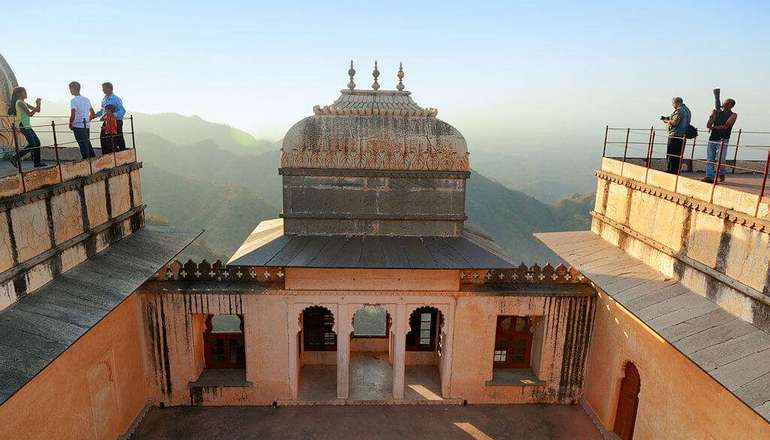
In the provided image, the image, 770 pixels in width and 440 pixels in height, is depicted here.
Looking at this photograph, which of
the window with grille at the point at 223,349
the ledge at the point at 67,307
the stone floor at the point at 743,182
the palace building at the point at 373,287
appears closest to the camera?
the ledge at the point at 67,307

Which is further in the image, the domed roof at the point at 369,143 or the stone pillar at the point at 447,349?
the stone pillar at the point at 447,349

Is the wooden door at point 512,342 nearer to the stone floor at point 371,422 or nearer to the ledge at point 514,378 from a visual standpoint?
the ledge at point 514,378

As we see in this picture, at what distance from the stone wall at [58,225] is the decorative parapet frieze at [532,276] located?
10.9m

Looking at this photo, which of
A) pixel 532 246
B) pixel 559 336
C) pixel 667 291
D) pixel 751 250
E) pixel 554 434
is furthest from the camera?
pixel 532 246

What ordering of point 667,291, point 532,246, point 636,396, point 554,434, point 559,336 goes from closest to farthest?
point 667,291, point 636,396, point 554,434, point 559,336, point 532,246

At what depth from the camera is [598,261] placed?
1370 cm

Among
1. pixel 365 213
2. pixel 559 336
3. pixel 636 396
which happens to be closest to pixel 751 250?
pixel 636 396

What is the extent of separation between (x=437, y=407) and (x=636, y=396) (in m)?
5.88

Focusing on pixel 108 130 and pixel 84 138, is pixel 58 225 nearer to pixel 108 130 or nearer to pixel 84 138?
pixel 84 138

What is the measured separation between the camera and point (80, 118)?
13109mm

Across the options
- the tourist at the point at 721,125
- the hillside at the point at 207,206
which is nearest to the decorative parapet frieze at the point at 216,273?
the tourist at the point at 721,125

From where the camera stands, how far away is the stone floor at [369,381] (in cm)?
1565

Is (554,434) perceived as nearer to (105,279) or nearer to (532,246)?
(105,279)

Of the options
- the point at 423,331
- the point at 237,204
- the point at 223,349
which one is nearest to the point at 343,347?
the point at 423,331
